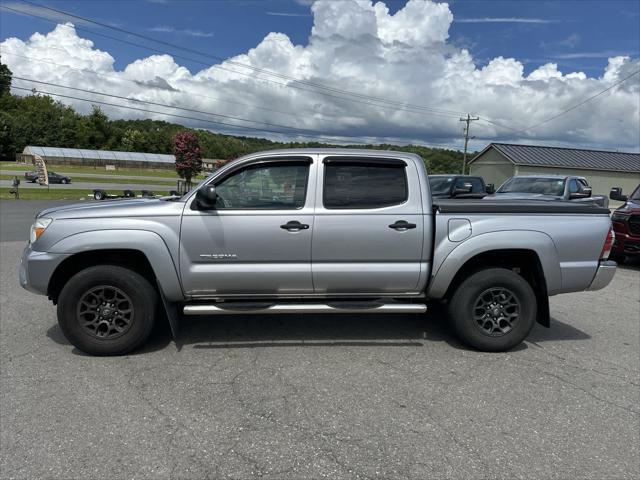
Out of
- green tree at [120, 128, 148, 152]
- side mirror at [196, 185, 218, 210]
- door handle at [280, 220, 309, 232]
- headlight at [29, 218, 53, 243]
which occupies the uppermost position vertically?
green tree at [120, 128, 148, 152]

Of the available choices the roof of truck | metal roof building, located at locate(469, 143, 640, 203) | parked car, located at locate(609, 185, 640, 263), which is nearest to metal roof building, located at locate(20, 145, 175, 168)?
metal roof building, located at locate(469, 143, 640, 203)

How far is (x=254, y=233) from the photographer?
3.80 m

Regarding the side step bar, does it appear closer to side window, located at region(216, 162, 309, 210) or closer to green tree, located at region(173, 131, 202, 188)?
side window, located at region(216, 162, 309, 210)

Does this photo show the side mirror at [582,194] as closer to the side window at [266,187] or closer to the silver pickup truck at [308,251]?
the silver pickup truck at [308,251]

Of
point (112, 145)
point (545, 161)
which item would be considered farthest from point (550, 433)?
point (112, 145)

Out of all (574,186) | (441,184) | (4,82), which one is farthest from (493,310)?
(4,82)

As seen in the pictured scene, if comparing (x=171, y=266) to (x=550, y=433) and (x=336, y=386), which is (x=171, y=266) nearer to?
(x=336, y=386)

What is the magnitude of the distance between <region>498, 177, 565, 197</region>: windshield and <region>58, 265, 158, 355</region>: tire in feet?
36.0

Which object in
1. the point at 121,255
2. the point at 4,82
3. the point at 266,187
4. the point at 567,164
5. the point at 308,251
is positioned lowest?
the point at 121,255

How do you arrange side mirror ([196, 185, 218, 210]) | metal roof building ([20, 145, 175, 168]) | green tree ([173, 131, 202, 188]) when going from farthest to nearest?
metal roof building ([20, 145, 175, 168])
green tree ([173, 131, 202, 188])
side mirror ([196, 185, 218, 210])

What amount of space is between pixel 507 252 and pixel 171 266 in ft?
10.4

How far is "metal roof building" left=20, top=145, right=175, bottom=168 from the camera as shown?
71.6 metres

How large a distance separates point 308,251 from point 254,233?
1.68 feet

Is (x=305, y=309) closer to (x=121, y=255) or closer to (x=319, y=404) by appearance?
(x=319, y=404)
